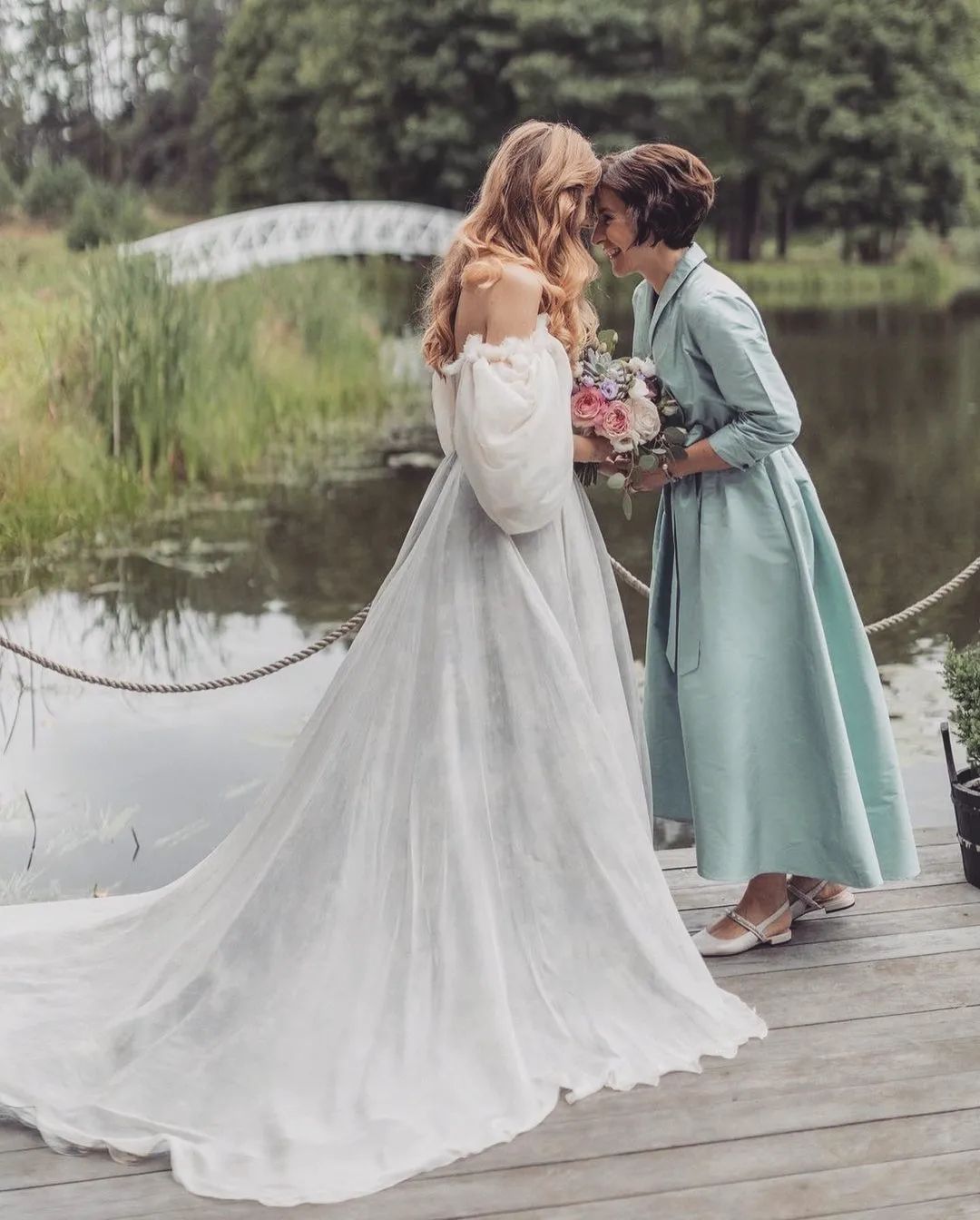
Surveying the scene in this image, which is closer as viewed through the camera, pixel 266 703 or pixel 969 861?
pixel 969 861

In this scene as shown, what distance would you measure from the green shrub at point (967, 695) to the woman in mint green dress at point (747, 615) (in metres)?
0.37

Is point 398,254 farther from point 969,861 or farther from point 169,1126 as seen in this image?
point 169,1126

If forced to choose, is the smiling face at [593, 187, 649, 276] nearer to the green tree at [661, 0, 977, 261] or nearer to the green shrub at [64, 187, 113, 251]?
the green shrub at [64, 187, 113, 251]

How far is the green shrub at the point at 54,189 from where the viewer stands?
5.83m

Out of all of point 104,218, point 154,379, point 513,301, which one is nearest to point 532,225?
point 513,301

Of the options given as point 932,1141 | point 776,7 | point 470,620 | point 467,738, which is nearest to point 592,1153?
point 932,1141

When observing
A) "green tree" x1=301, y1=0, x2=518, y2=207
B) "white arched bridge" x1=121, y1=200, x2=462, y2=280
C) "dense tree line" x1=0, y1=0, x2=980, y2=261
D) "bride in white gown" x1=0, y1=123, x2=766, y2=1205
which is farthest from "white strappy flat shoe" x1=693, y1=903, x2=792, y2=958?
"green tree" x1=301, y1=0, x2=518, y2=207

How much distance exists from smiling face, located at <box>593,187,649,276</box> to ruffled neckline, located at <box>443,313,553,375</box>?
0.26 metres

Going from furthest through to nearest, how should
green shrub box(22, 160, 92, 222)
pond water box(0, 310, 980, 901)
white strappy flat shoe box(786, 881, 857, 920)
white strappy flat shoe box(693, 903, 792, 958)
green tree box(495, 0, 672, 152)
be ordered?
green tree box(495, 0, 672, 152) → green shrub box(22, 160, 92, 222) → pond water box(0, 310, 980, 901) → white strappy flat shoe box(786, 881, 857, 920) → white strappy flat shoe box(693, 903, 792, 958)

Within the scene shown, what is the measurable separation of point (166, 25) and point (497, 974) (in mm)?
5147

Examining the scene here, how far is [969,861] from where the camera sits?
2787 mm

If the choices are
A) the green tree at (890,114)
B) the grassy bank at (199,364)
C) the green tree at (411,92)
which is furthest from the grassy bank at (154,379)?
the green tree at (890,114)

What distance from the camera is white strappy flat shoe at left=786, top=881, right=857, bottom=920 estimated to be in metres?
2.62

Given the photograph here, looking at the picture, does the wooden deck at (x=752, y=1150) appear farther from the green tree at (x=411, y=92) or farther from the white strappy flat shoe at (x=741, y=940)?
the green tree at (x=411, y=92)
